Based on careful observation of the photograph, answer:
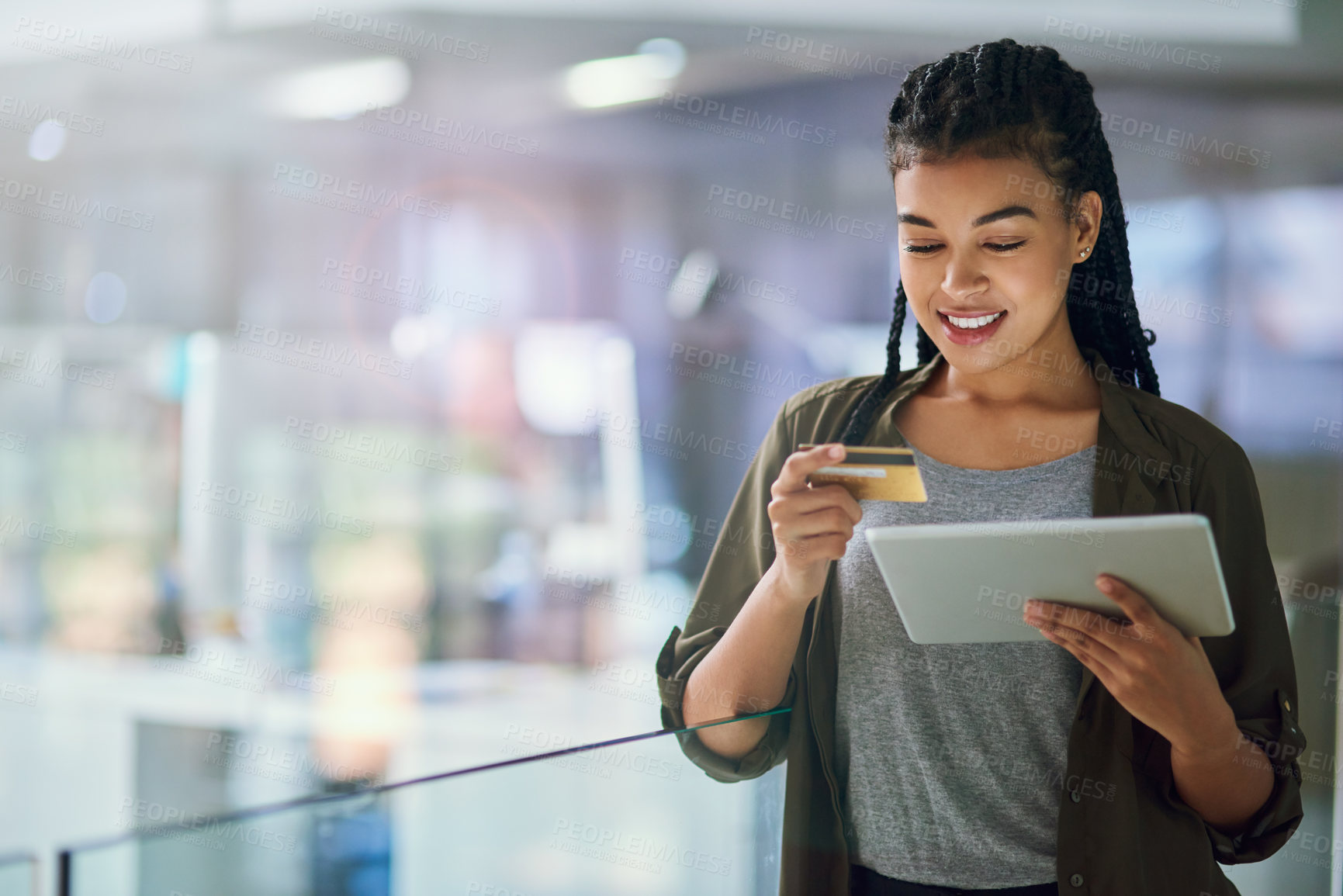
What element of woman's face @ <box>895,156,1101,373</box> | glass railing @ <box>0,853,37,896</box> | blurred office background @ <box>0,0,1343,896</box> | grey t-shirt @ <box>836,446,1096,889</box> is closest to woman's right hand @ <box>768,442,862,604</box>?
grey t-shirt @ <box>836,446,1096,889</box>

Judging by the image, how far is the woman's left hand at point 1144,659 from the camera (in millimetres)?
804

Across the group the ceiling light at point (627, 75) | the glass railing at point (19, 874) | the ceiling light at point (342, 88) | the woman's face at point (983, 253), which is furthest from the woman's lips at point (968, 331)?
the ceiling light at point (342, 88)

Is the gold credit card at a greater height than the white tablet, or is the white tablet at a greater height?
the gold credit card

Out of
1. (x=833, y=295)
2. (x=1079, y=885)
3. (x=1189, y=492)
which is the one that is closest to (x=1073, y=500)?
(x=1189, y=492)

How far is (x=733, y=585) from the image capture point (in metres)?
1.06

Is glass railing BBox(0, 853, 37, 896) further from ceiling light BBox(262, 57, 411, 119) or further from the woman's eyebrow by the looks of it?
ceiling light BBox(262, 57, 411, 119)

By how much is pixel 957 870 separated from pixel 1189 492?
39 cm

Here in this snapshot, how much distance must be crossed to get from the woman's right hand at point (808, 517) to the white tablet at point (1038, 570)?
77mm

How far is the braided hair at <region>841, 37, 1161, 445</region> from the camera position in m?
0.96

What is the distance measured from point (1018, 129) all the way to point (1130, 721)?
533mm

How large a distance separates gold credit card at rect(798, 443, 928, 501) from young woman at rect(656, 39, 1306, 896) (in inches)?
0.5

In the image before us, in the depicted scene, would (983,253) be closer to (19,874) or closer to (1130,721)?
(1130,721)

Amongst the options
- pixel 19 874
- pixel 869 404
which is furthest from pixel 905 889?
pixel 19 874

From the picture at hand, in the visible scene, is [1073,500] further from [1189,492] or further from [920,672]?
[920,672]
